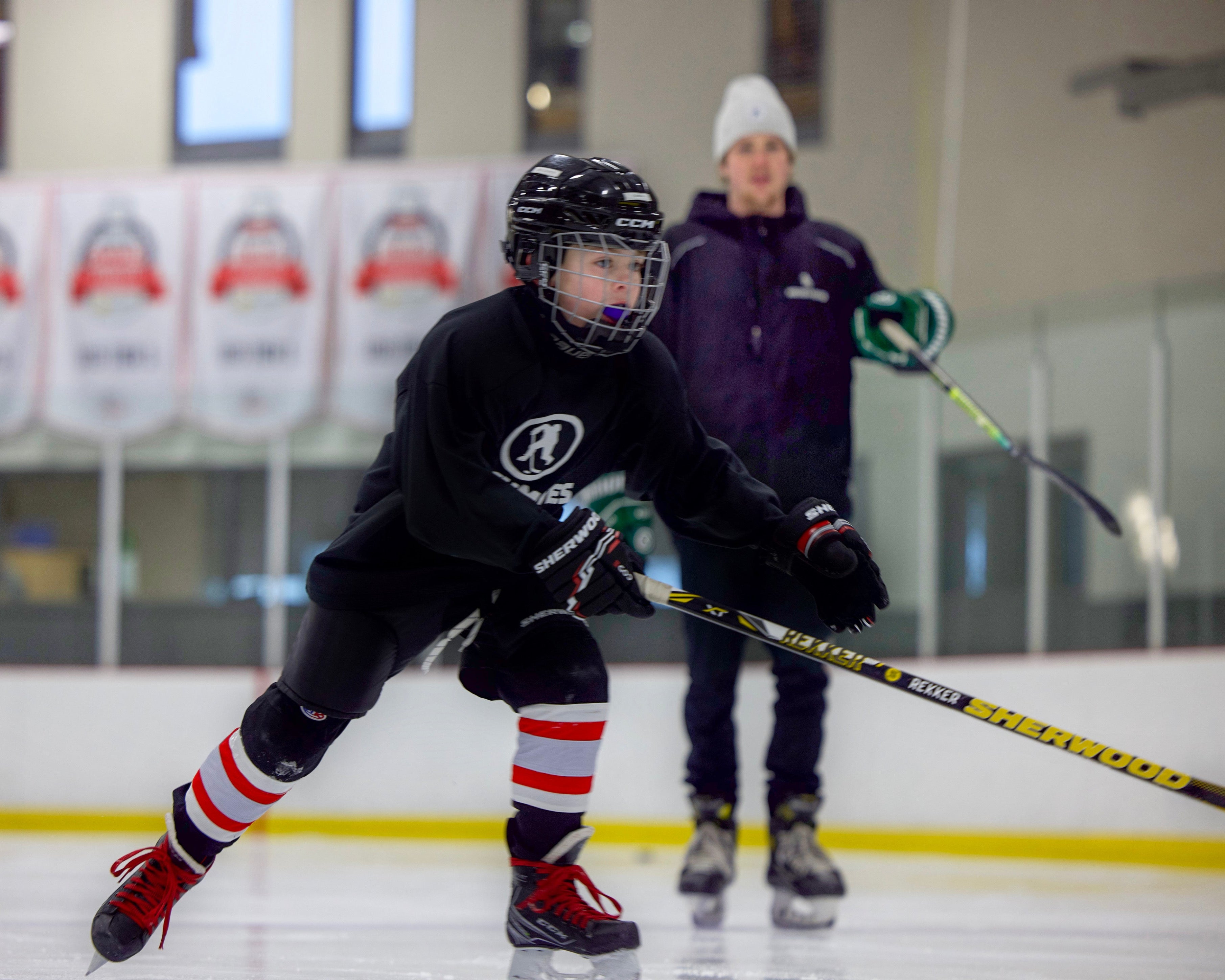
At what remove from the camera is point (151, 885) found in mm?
1571

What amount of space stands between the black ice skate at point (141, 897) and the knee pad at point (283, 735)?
14cm

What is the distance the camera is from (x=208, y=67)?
7051 millimetres

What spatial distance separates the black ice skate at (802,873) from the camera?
218 centimetres

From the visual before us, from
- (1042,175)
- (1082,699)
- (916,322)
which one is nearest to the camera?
(916,322)

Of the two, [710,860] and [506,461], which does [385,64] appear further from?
[506,461]

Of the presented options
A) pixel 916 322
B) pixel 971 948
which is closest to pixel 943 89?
pixel 916 322

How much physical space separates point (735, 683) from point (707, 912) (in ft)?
1.20

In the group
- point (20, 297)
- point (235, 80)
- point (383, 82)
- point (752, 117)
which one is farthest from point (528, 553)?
point (235, 80)

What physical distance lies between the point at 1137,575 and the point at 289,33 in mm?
4987

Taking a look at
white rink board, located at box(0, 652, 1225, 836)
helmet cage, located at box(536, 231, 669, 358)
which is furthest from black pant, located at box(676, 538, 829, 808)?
white rink board, located at box(0, 652, 1225, 836)

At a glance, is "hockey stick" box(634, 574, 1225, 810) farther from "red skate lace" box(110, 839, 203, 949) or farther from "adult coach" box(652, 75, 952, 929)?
"red skate lace" box(110, 839, 203, 949)

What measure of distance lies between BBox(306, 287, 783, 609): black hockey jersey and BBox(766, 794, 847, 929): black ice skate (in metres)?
0.68

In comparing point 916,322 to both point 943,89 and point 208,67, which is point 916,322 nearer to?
point 943,89

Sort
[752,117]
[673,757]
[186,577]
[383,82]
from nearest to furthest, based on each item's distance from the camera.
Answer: [752,117] → [673,757] → [186,577] → [383,82]
